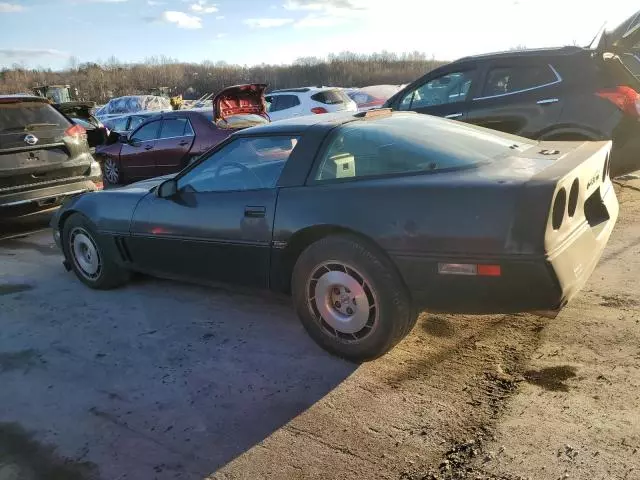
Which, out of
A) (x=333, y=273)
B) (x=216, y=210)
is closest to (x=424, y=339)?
(x=333, y=273)

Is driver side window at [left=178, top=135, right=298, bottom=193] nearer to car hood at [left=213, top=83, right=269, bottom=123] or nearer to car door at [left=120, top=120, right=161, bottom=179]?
car hood at [left=213, top=83, right=269, bottom=123]

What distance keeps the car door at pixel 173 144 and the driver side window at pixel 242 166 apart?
17.3 feet

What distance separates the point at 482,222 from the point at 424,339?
3.50ft

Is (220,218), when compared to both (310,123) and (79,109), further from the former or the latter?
(79,109)

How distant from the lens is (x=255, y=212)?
3477mm

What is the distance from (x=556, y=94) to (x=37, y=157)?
5.86 meters

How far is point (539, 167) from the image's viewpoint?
9.67ft

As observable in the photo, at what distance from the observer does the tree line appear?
68750 mm

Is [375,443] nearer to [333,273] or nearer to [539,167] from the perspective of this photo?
[333,273]

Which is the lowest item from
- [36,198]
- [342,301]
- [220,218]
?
[342,301]

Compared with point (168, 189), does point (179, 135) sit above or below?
above

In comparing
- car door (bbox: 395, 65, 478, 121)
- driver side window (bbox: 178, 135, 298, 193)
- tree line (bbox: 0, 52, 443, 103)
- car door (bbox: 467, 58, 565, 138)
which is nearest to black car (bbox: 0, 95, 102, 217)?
driver side window (bbox: 178, 135, 298, 193)

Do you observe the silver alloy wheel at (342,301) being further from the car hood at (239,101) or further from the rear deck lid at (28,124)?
the car hood at (239,101)

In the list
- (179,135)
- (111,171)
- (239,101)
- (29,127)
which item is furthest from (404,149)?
(111,171)
